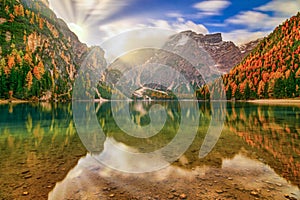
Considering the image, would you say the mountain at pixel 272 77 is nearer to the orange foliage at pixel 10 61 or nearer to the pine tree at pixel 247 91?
the pine tree at pixel 247 91

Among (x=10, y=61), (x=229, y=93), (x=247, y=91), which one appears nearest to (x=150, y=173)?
(x=247, y=91)

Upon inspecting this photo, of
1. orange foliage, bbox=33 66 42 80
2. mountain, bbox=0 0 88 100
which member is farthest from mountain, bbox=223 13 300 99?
orange foliage, bbox=33 66 42 80

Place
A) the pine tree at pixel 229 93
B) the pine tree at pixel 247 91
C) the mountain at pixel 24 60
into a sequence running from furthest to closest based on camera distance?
the pine tree at pixel 229 93 → the pine tree at pixel 247 91 → the mountain at pixel 24 60

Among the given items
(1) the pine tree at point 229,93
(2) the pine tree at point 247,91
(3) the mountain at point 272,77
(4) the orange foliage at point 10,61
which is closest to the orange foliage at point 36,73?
(4) the orange foliage at point 10,61

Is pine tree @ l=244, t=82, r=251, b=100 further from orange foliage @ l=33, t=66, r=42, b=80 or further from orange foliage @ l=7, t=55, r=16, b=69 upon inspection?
orange foliage @ l=7, t=55, r=16, b=69

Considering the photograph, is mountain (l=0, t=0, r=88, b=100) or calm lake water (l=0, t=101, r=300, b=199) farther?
mountain (l=0, t=0, r=88, b=100)

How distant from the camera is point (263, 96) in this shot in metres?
134

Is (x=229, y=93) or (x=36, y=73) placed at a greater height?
(x=36, y=73)

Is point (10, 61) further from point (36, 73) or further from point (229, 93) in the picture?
point (229, 93)

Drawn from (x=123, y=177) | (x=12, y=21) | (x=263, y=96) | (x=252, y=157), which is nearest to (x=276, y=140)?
(x=252, y=157)

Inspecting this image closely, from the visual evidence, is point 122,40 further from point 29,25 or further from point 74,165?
point 29,25

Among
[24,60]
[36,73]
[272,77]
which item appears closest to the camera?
[272,77]

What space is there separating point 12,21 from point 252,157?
20787cm

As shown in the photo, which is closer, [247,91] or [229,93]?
[247,91]
